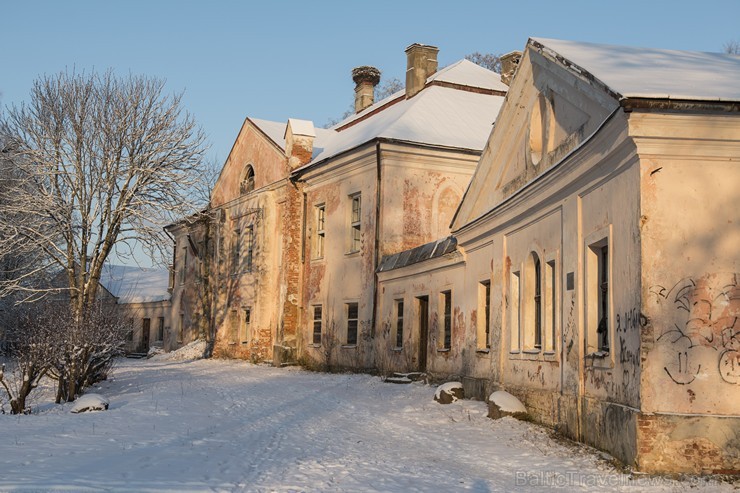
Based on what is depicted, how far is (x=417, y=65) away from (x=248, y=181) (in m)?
8.21

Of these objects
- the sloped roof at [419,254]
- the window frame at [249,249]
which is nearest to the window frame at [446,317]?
the sloped roof at [419,254]

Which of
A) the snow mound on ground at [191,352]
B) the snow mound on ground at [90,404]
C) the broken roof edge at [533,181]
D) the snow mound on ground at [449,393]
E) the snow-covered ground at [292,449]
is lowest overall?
the snow-covered ground at [292,449]

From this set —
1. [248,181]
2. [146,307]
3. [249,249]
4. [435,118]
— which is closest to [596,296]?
[435,118]

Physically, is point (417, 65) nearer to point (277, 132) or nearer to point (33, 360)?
point (277, 132)

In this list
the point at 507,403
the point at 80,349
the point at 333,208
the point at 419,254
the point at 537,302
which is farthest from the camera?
the point at 333,208

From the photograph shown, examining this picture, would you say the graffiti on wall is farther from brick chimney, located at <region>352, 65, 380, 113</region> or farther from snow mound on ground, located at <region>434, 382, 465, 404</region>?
brick chimney, located at <region>352, 65, 380, 113</region>

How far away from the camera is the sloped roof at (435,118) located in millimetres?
24223

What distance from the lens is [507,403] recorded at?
13.2 meters

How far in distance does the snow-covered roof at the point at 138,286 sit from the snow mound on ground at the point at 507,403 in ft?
119

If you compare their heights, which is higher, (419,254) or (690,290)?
(419,254)

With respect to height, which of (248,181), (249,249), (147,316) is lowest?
(147,316)

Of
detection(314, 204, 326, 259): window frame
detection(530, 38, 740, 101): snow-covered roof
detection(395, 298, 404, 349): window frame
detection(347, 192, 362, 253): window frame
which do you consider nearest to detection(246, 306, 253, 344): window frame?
detection(314, 204, 326, 259): window frame

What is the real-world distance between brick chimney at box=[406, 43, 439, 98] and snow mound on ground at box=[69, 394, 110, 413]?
17.6 metres

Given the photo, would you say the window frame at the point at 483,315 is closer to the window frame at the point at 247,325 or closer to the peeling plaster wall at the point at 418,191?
the peeling plaster wall at the point at 418,191
